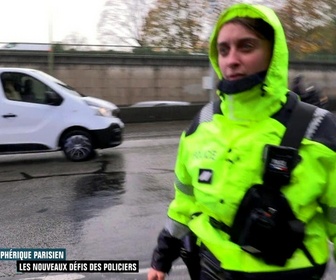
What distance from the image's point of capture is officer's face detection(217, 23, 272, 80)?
173 cm

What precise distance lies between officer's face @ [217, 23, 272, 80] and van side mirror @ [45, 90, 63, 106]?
8229 mm

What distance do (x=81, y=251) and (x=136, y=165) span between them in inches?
183

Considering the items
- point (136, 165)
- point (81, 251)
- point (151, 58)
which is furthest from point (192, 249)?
point (151, 58)

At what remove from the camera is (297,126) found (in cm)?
168

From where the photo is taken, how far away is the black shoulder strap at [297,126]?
1648mm

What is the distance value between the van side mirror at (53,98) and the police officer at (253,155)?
320 inches

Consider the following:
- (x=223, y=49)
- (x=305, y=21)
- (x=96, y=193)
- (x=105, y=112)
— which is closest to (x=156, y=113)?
(x=105, y=112)

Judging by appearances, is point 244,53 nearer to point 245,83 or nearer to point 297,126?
point 245,83

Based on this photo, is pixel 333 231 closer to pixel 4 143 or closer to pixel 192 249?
pixel 192 249

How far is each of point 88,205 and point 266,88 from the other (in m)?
5.23

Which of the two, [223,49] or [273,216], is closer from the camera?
[273,216]

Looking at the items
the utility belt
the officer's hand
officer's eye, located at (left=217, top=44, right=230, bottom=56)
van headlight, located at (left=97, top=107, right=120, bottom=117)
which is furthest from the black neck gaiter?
van headlight, located at (left=97, top=107, right=120, bottom=117)

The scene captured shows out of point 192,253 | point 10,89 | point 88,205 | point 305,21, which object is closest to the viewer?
point 192,253

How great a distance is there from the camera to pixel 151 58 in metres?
25.6
